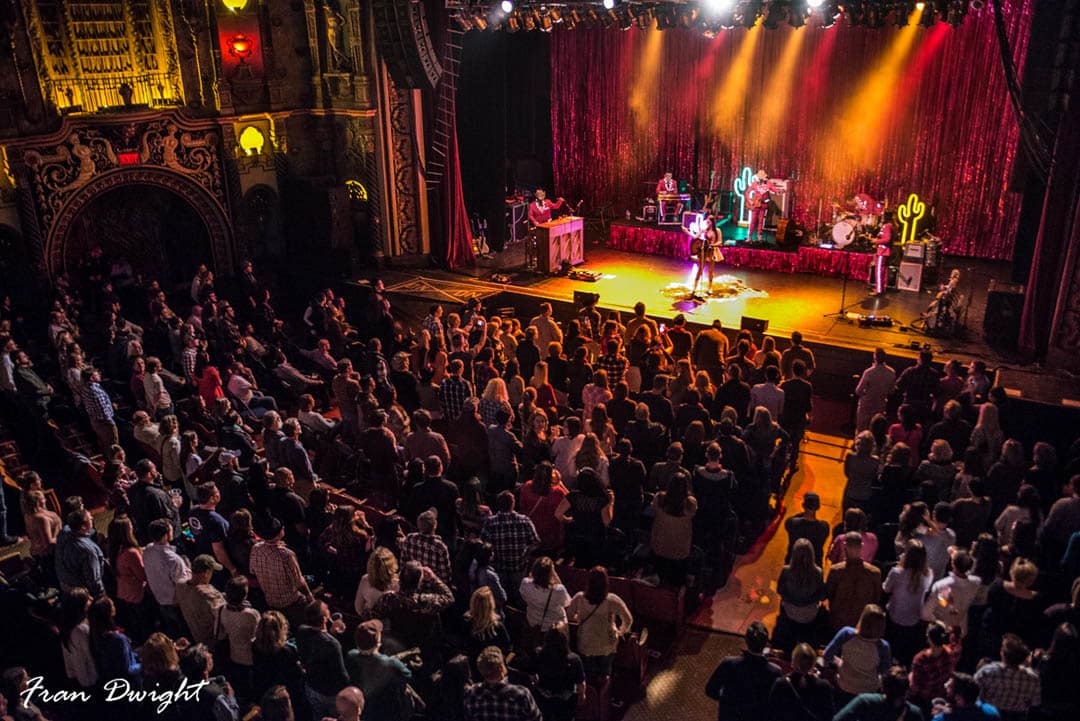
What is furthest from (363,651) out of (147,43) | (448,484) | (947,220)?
(947,220)

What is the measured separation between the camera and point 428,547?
5.68m

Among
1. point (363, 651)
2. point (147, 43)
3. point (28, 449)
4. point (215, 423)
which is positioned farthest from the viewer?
point (147, 43)

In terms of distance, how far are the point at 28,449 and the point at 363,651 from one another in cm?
667

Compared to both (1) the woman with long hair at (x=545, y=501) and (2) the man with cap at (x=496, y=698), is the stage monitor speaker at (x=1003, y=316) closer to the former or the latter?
(1) the woman with long hair at (x=545, y=501)

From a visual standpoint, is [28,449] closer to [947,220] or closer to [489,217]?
[489,217]

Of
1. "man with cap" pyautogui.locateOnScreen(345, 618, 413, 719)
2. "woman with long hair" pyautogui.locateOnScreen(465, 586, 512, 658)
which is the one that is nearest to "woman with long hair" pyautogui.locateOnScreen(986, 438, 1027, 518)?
"woman with long hair" pyautogui.locateOnScreen(465, 586, 512, 658)

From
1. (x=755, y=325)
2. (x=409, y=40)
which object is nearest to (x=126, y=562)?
(x=755, y=325)

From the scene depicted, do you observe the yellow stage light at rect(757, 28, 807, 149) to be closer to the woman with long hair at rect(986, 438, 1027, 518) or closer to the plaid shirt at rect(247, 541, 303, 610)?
the woman with long hair at rect(986, 438, 1027, 518)

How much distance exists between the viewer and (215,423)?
8.74 meters

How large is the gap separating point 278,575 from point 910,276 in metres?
11.5

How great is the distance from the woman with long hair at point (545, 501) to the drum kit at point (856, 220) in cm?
1018

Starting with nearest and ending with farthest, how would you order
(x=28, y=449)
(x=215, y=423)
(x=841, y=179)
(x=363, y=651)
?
(x=363, y=651), (x=215, y=423), (x=28, y=449), (x=841, y=179)

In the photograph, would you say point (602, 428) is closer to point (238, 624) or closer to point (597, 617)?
point (597, 617)

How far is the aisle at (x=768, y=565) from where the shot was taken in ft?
23.1
